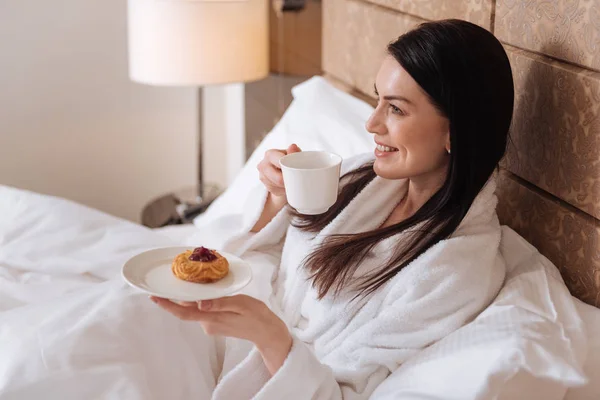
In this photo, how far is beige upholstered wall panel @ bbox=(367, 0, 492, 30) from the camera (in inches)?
60.0

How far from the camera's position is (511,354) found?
1.09m

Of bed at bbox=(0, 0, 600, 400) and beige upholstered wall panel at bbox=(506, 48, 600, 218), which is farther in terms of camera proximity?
beige upholstered wall panel at bbox=(506, 48, 600, 218)

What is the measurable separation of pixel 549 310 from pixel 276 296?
1.95 feet

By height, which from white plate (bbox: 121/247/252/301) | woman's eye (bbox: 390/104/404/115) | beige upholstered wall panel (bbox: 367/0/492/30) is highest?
beige upholstered wall panel (bbox: 367/0/492/30)

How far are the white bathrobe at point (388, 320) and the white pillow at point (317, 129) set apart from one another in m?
0.50

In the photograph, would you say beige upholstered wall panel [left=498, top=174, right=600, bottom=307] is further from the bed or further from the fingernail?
the fingernail

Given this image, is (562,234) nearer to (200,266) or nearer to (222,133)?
(200,266)

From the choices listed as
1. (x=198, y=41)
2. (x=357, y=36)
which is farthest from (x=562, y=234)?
(x=198, y=41)

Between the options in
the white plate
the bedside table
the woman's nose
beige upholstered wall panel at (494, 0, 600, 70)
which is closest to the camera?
the white plate

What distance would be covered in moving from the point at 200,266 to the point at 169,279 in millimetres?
52

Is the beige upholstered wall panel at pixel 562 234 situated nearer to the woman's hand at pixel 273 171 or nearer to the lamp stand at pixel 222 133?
the woman's hand at pixel 273 171

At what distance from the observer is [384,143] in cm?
135

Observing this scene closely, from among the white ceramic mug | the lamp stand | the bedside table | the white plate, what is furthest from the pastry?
the lamp stand

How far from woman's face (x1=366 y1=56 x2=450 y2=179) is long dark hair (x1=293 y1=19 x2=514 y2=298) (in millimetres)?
20
